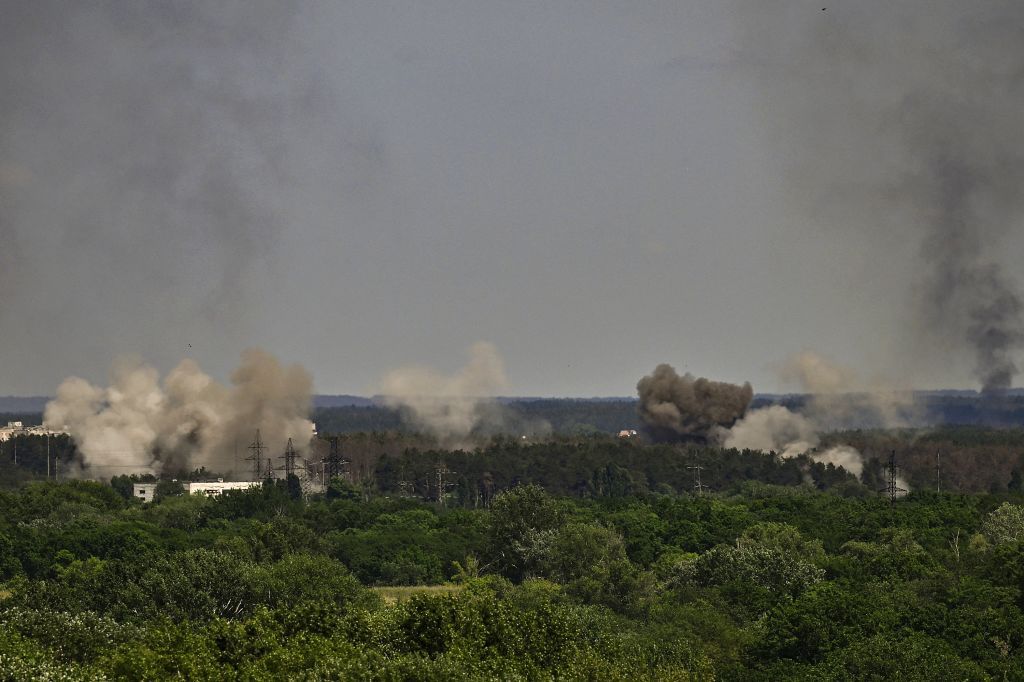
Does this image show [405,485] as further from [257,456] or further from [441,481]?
[257,456]

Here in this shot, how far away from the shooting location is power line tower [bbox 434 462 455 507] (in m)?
183

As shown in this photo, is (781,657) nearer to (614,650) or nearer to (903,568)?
(614,650)

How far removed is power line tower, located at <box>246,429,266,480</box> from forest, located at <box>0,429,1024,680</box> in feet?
48.1

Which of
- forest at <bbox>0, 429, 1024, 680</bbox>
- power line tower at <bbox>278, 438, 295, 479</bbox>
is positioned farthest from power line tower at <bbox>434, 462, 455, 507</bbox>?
forest at <bbox>0, 429, 1024, 680</bbox>

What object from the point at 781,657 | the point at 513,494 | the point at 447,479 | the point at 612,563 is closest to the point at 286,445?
the point at 447,479

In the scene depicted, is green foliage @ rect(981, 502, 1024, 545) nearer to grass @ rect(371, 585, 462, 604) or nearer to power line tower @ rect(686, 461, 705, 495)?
grass @ rect(371, 585, 462, 604)

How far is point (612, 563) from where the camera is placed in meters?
97.6

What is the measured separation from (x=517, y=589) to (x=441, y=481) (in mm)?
93128

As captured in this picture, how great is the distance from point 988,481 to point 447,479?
185 ft

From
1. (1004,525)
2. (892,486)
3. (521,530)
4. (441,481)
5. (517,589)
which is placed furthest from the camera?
(441,481)

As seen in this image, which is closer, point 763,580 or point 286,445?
point 763,580

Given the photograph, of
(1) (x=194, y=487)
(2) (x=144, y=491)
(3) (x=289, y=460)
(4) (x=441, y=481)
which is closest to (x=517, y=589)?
(1) (x=194, y=487)

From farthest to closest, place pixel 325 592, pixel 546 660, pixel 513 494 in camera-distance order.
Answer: pixel 513 494, pixel 325 592, pixel 546 660

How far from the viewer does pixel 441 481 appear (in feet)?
614
